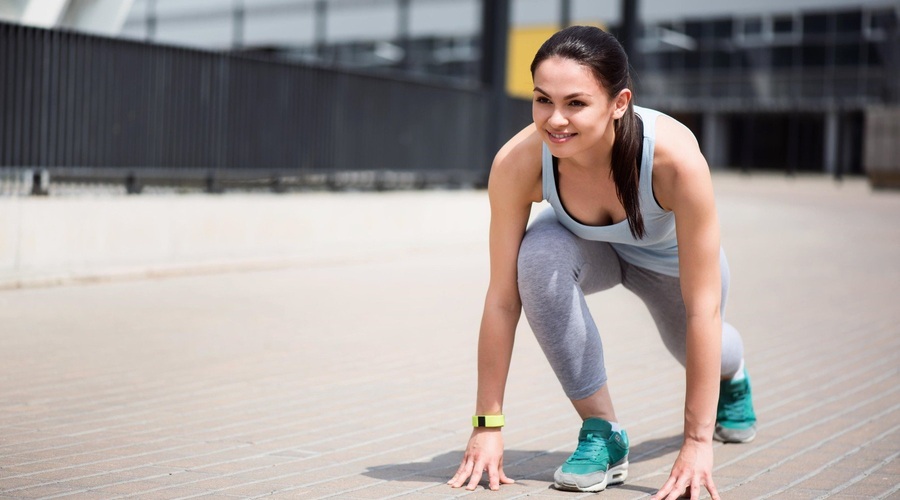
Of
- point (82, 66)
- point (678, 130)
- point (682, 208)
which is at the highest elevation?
point (82, 66)

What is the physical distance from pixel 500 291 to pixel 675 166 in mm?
636

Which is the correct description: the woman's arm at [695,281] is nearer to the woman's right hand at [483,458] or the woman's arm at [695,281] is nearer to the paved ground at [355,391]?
the paved ground at [355,391]

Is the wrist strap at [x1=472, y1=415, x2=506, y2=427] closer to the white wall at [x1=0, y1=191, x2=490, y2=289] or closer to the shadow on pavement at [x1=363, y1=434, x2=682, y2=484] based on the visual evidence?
the shadow on pavement at [x1=363, y1=434, x2=682, y2=484]

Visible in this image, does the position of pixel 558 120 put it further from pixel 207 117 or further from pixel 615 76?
pixel 207 117

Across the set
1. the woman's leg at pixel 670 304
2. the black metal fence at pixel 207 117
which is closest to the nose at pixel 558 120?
the woman's leg at pixel 670 304

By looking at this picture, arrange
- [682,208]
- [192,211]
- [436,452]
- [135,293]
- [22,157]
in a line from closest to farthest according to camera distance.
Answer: [682,208] → [436,452] → [135,293] → [22,157] → [192,211]

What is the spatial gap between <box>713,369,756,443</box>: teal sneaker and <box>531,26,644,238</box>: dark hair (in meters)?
1.05

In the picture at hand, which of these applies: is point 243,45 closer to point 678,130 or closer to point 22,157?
point 22,157

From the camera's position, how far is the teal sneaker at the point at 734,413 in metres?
4.16

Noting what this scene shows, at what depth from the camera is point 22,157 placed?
29.7 feet

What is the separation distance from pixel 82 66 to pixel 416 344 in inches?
180

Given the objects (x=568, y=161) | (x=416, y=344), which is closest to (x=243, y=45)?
(x=416, y=344)

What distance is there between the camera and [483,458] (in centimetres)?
338

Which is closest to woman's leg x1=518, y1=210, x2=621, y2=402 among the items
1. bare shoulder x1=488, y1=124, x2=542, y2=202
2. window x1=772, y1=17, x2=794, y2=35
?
bare shoulder x1=488, y1=124, x2=542, y2=202
